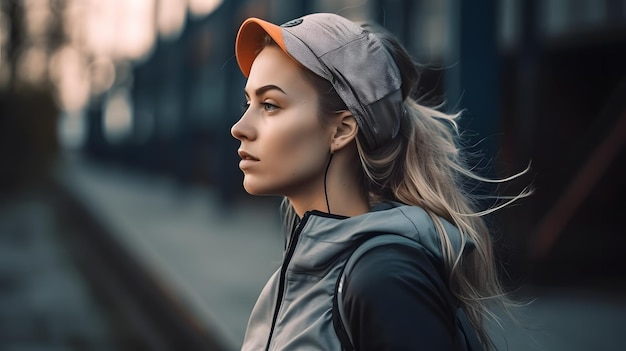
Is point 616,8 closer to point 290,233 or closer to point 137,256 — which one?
point 137,256

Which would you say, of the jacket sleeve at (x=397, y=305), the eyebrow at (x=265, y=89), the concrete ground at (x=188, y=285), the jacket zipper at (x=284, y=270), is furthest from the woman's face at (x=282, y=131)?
the concrete ground at (x=188, y=285)

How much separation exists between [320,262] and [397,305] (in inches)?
8.8

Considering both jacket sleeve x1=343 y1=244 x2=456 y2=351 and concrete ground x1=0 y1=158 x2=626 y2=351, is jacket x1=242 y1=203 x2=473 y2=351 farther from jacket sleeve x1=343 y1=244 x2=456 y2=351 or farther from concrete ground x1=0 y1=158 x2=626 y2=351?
concrete ground x1=0 y1=158 x2=626 y2=351

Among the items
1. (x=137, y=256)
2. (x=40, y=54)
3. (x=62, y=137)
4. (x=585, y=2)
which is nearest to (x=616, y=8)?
(x=585, y=2)

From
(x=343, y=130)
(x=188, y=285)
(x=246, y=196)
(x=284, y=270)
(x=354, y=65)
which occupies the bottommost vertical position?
(x=246, y=196)

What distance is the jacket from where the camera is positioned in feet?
4.98

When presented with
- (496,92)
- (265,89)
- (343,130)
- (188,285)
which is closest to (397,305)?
(343,130)

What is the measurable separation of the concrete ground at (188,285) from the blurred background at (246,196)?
0.03m

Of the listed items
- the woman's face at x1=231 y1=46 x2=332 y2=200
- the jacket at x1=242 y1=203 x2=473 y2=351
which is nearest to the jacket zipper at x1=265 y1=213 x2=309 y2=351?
the jacket at x1=242 y1=203 x2=473 y2=351

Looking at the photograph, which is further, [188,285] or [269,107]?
[188,285]

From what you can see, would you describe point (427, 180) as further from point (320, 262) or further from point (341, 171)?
point (320, 262)

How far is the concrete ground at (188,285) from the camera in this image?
5.20 m

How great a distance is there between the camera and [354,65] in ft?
5.31

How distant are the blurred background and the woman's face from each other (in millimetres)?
501
